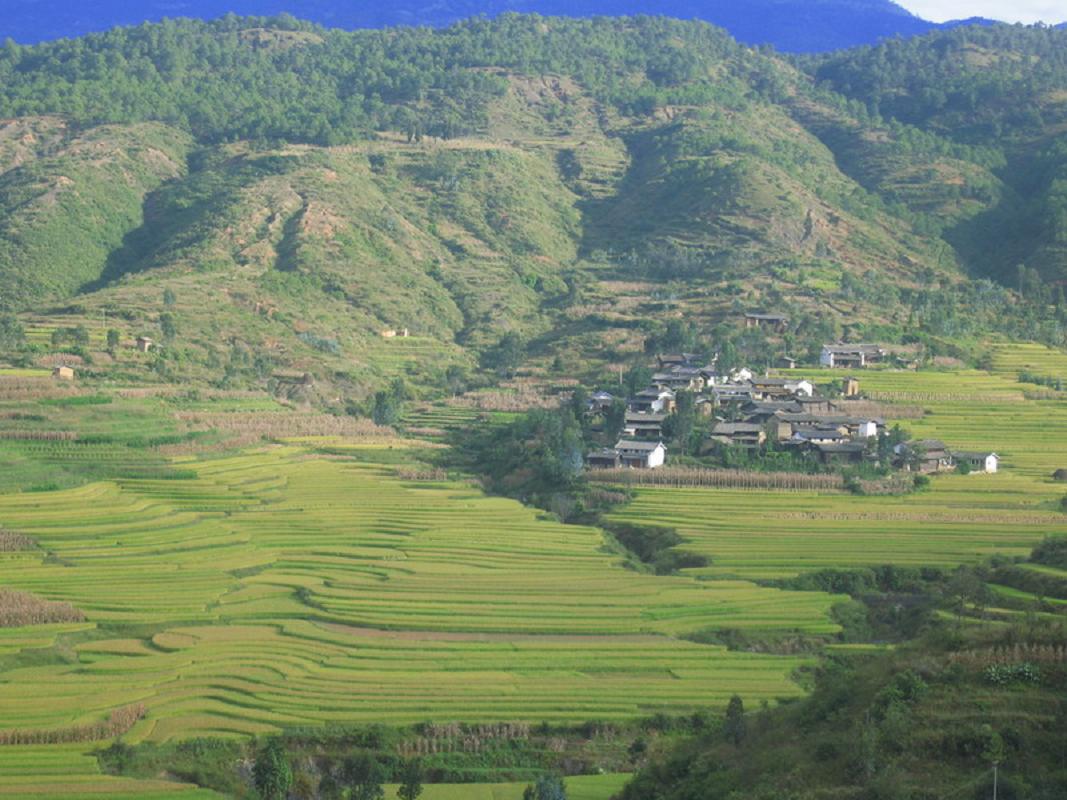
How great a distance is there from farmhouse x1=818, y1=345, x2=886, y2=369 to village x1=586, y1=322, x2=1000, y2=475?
5.23 ft

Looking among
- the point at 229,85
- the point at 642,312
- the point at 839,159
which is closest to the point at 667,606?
the point at 642,312

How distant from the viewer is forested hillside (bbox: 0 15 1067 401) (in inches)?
3558

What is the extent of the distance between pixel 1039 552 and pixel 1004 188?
82146mm

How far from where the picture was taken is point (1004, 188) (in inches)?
4820

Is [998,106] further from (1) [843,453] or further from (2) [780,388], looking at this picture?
(1) [843,453]

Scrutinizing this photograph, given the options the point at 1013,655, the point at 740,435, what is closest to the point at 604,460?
the point at 740,435

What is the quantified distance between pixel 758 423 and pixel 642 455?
605 cm

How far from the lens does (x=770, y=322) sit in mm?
83812

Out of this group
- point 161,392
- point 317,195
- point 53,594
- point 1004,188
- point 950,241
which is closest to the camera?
point 53,594

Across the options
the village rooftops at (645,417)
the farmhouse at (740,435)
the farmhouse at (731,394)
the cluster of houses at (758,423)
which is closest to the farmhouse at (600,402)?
the cluster of houses at (758,423)

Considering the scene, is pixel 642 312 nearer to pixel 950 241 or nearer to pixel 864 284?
pixel 864 284

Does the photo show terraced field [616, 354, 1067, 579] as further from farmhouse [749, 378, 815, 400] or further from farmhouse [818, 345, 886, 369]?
farmhouse [818, 345, 886, 369]

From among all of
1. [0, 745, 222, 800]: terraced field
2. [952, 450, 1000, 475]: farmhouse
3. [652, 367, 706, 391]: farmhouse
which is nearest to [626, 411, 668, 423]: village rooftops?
[652, 367, 706, 391]: farmhouse

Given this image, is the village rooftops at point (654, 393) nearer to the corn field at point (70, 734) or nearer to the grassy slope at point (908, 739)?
the grassy slope at point (908, 739)
